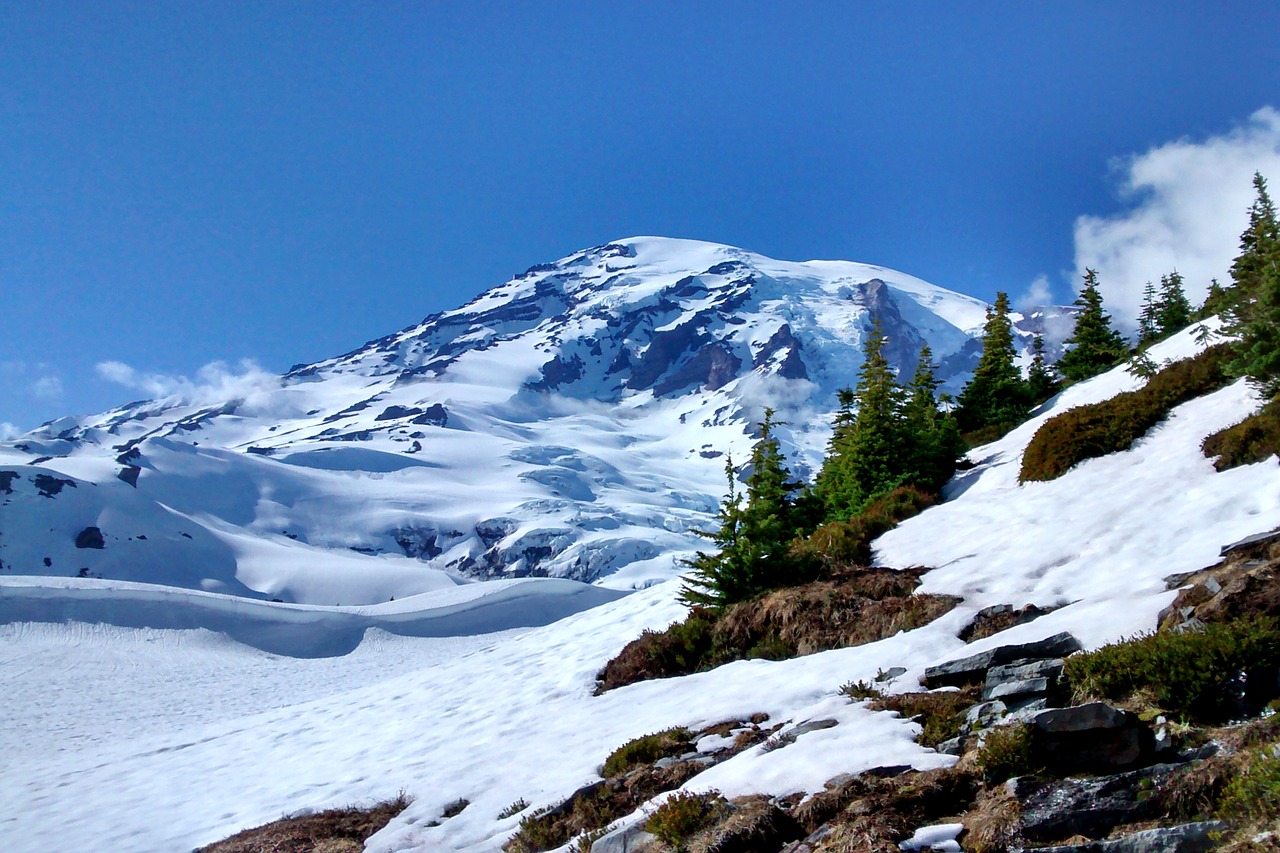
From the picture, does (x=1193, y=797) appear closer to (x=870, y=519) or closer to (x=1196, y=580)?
(x=1196, y=580)

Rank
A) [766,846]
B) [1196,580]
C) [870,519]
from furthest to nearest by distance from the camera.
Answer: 1. [870,519]
2. [1196,580]
3. [766,846]

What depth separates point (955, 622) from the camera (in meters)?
10.7

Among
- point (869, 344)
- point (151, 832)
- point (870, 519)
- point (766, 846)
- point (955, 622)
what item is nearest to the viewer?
point (766, 846)

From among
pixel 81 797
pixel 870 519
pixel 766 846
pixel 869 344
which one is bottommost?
pixel 81 797

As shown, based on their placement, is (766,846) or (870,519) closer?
(766,846)

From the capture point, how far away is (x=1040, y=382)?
3206cm

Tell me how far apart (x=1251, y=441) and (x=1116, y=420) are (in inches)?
179

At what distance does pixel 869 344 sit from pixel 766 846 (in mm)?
23957

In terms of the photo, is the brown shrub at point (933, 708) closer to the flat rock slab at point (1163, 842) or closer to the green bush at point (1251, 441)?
the flat rock slab at point (1163, 842)

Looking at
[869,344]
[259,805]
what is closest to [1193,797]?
[259,805]

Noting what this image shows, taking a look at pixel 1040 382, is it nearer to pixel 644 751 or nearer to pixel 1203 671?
pixel 644 751

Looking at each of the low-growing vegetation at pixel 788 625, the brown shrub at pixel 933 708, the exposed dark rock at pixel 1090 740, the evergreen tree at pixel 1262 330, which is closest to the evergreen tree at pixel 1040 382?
the evergreen tree at pixel 1262 330

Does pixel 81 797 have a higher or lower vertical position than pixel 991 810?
lower

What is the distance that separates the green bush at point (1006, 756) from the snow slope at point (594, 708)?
22.0 inches
